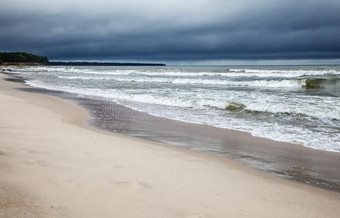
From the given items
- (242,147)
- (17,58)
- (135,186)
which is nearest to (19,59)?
(17,58)

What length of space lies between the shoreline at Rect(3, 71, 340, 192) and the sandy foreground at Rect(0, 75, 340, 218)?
50cm

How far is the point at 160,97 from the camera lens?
18.0 m

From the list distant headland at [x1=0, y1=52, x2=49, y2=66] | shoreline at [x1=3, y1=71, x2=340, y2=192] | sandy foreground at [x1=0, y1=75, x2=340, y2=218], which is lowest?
shoreline at [x1=3, y1=71, x2=340, y2=192]

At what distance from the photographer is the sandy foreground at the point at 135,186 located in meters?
3.20

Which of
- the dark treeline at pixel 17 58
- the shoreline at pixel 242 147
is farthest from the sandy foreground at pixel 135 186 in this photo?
the dark treeline at pixel 17 58

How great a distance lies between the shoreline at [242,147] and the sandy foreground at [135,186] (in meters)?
0.50

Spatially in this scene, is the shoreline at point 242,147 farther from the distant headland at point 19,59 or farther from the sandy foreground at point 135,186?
the distant headland at point 19,59

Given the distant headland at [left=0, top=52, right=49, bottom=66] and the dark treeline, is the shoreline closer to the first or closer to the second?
the distant headland at [left=0, top=52, right=49, bottom=66]

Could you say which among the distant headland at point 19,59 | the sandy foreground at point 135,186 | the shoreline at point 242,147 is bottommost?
the shoreline at point 242,147

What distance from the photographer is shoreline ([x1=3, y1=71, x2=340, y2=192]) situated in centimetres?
536

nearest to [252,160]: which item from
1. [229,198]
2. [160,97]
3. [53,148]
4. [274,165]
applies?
[274,165]

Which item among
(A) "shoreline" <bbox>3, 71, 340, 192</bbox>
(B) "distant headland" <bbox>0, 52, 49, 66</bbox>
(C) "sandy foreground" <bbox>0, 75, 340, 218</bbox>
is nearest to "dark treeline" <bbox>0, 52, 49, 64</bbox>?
(B) "distant headland" <bbox>0, 52, 49, 66</bbox>

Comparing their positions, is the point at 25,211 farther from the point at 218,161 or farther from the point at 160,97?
the point at 160,97

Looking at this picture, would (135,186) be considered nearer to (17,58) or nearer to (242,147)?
(242,147)
